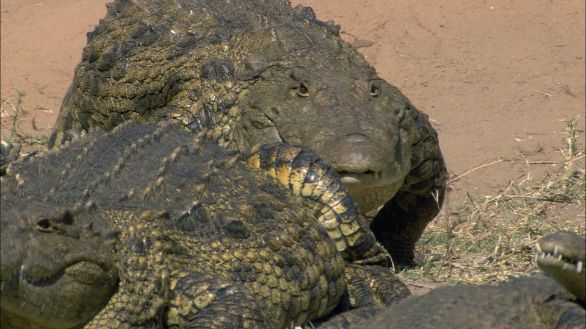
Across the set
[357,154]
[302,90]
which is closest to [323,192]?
[357,154]

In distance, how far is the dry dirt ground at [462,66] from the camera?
9891mm

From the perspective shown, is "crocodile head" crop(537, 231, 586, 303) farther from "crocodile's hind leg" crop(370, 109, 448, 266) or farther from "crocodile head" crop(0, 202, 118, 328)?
"crocodile's hind leg" crop(370, 109, 448, 266)

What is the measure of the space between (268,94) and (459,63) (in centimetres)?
580

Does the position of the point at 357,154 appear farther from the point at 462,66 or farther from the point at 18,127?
the point at 462,66

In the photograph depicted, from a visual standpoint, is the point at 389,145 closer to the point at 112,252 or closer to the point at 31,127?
the point at 112,252

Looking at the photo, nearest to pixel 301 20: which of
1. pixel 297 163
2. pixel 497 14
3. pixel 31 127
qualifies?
pixel 297 163

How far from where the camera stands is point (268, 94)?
278 inches

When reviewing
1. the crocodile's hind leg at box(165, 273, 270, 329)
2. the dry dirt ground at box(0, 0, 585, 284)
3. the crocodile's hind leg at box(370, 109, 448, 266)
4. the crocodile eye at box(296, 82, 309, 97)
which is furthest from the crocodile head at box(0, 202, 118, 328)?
the dry dirt ground at box(0, 0, 585, 284)

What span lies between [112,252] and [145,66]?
3.54m

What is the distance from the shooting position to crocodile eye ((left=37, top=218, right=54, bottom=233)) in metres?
3.81

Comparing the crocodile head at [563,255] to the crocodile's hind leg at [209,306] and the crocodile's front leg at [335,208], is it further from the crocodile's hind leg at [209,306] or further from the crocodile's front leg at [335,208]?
the crocodile's front leg at [335,208]

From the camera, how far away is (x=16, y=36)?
13.5 metres

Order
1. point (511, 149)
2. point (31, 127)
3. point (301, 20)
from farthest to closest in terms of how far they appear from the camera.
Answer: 1. point (31, 127)
2. point (511, 149)
3. point (301, 20)

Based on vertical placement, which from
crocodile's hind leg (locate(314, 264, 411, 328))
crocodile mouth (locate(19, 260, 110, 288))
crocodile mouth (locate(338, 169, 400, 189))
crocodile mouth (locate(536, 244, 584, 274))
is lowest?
crocodile's hind leg (locate(314, 264, 411, 328))
